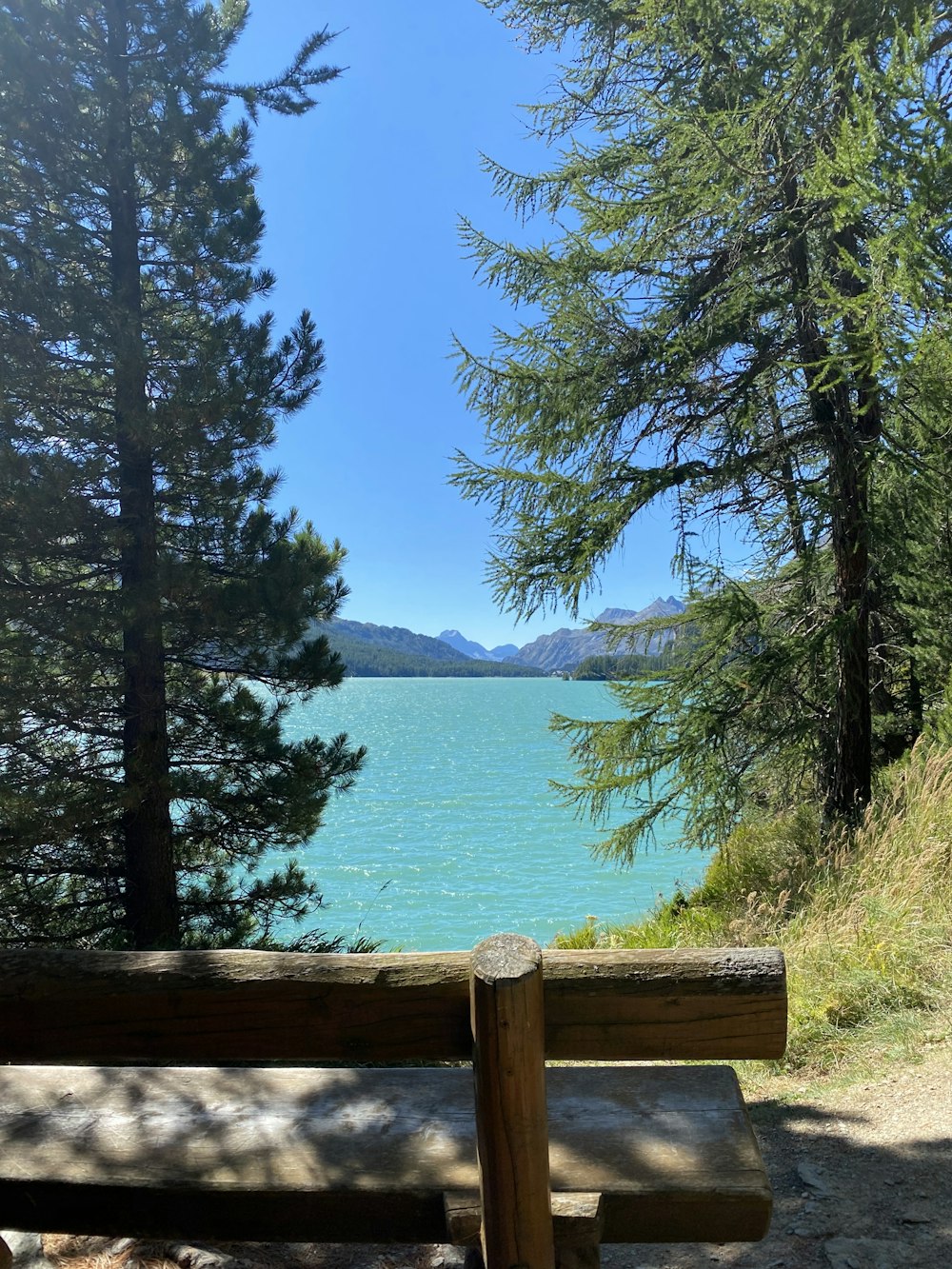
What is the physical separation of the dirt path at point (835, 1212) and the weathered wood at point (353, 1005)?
1265mm

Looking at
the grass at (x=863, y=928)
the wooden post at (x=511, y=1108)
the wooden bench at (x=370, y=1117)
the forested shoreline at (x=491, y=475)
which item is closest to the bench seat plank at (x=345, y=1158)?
the wooden bench at (x=370, y=1117)

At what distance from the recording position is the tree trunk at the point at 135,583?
268 inches

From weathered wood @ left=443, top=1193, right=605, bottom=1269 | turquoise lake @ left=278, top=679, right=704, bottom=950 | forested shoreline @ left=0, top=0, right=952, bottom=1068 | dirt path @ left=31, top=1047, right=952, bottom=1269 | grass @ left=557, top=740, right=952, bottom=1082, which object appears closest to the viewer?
weathered wood @ left=443, top=1193, right=605, bottom=1269

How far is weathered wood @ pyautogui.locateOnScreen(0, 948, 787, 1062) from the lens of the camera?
1.66 metres

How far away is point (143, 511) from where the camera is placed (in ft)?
24.0

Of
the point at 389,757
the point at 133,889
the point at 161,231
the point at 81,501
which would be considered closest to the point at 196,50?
the point at 161,231

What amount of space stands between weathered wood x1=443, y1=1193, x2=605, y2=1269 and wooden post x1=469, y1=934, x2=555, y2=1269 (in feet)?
0.25

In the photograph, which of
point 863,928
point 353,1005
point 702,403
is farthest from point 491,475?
point 353,1005

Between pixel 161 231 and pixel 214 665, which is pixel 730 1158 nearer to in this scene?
pixel 214 665

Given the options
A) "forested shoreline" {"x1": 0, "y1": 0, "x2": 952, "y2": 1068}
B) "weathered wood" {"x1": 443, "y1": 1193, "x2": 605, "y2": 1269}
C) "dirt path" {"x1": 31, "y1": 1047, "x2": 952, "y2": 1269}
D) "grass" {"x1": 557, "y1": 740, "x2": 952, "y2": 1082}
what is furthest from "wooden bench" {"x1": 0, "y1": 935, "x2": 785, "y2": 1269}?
"forested shoreline" {"x1": 0, "y1": 0, "x2": 952, "y2": 1068}

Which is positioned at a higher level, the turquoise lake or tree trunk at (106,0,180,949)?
tree trunk at (106,0,180,949)

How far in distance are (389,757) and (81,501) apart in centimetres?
3736

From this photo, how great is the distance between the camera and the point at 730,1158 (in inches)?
66.2

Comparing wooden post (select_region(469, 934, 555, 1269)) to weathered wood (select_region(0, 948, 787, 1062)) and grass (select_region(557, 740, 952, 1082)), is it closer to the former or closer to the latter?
weathered wood (select_region(0, 948, 787, 1062))
